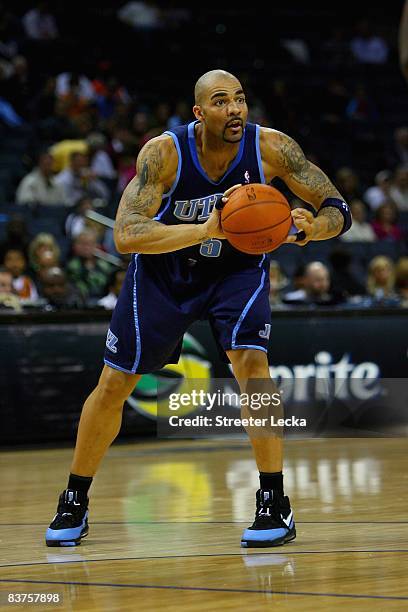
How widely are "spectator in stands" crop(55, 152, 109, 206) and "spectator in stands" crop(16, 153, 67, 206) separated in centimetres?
16

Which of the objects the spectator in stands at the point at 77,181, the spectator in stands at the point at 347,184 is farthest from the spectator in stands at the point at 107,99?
the spectator in stands at the point at 347,184

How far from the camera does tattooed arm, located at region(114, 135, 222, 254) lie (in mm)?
5145

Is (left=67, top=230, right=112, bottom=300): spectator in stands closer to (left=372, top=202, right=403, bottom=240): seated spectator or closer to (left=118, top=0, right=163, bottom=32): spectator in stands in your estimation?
(left=372, top=202, right=403, bottom=240): seated spectator

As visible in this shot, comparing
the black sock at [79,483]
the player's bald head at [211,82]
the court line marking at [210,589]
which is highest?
the player's bald head at [211,82]

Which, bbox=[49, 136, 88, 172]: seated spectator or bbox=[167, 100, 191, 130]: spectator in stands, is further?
bbox=[167, 100, 191, 130]: spectator in stands

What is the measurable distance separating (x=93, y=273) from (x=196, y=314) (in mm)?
6376

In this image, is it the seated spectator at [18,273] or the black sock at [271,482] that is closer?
the black sock at [271,482]

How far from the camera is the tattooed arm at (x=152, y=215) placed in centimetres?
514

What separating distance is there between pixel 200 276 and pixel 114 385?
0.63 m

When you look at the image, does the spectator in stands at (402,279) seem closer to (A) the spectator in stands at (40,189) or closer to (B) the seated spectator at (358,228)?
(B) the seated spectator at (358,228)

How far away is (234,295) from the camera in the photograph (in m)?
5.48

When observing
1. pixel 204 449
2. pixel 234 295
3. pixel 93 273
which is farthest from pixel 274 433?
pixel 93 273

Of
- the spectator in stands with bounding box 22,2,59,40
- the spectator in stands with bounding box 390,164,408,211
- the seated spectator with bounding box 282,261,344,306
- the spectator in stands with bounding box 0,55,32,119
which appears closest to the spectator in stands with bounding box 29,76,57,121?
the spectator in stands with bounding box 0,55,32,119

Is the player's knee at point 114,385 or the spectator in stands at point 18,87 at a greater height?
the spectator in stands at point 18,87
